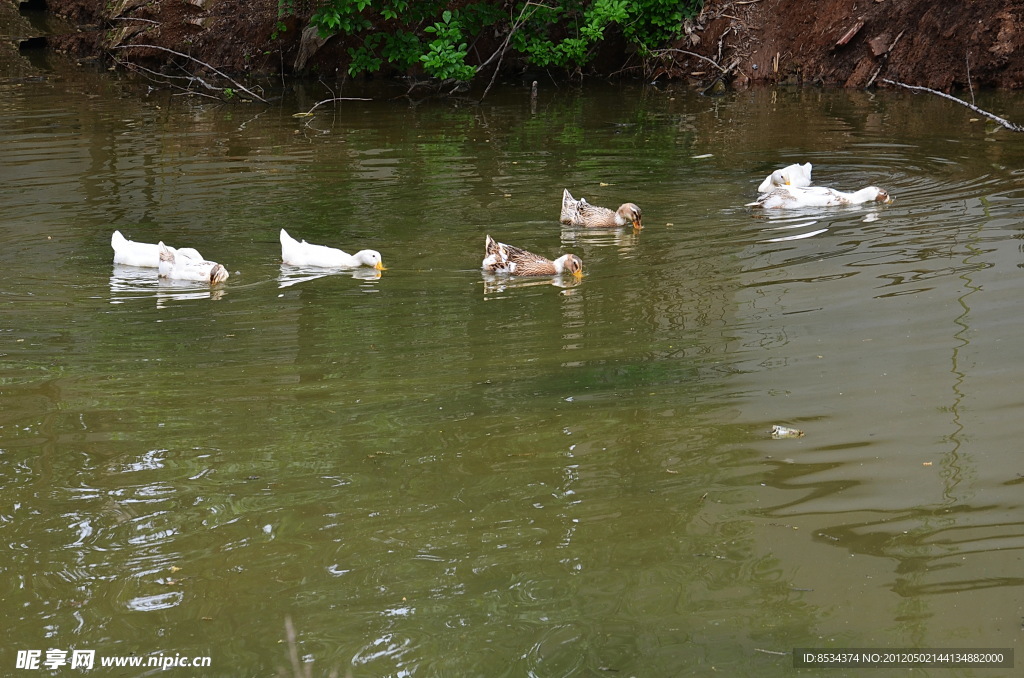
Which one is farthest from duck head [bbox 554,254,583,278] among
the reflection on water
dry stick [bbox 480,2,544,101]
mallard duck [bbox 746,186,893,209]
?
dry stick [bbox 480,2,544,101]

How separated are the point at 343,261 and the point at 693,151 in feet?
19.9

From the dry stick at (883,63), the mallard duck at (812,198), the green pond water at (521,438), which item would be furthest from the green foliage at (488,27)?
the mallard duck at (812,198)

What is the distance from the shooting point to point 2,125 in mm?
16688

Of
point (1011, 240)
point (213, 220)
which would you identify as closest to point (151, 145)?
→ point (213, 220)

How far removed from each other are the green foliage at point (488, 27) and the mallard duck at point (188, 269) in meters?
9.74

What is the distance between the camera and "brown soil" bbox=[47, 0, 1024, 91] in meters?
17.1

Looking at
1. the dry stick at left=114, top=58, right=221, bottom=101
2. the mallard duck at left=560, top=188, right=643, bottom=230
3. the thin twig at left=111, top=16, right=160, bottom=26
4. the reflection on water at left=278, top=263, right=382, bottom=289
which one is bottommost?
the reflection on water at left=278, top=263, right=382, bottom=289

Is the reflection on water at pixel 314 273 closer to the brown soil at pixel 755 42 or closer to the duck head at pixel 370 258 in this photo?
the duck head at pixel 370 258

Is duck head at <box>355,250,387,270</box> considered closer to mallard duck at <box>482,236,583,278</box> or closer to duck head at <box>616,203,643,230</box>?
mallard duck at <box>482,236,583,278</box>

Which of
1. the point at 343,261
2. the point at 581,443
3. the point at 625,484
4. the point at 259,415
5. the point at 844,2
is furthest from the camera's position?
the point at 844,2

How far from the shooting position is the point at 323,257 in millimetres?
8758

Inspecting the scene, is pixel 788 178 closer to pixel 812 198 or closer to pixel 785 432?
pixel 812 198

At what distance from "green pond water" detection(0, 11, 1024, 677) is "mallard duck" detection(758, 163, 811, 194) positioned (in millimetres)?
507

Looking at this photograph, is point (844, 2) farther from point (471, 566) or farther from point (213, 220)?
point (471, 566)
